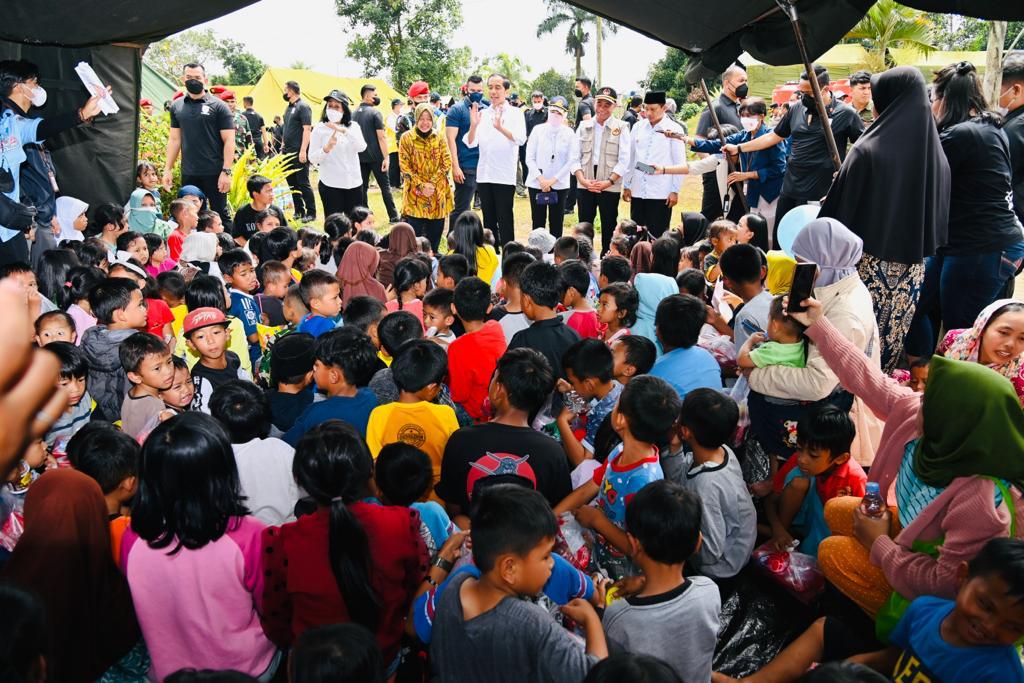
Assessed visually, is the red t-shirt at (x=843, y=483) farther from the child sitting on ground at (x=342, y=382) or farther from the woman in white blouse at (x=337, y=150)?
the woman in white blouse at (x=337, y=150)

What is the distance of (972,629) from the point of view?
1.95m

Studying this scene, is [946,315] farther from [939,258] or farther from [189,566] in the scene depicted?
[189,566]

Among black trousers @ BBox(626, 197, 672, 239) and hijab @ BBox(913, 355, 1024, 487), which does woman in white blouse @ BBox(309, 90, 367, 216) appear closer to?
black trousers @ BBox(626, 197, 672, 239)

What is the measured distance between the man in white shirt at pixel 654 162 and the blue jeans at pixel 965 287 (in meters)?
3.22

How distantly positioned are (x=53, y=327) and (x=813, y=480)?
3747 millimetres

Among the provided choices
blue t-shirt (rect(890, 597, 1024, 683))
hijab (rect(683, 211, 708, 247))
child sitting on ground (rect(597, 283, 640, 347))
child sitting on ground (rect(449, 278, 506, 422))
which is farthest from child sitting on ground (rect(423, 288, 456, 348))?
hijab (rect(683, 211, 708, 247))

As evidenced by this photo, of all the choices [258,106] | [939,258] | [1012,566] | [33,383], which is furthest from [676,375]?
[258,106]

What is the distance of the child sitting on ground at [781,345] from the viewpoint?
126 inches

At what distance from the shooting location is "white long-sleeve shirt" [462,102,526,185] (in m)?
8.04

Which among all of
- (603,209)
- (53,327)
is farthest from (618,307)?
(603,209)

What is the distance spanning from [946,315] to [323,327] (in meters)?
3.72

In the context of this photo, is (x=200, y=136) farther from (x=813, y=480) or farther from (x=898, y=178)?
(x=813, y=480)

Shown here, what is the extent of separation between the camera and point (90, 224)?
6.62m

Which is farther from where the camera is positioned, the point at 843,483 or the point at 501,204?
the point at 501,204
